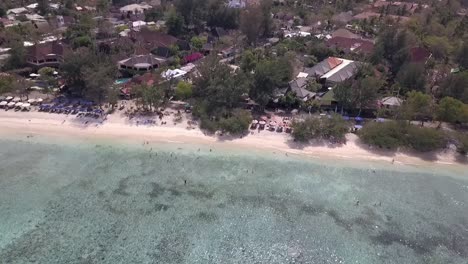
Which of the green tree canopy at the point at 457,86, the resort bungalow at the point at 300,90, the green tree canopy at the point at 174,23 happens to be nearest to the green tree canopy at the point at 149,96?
the resort bungalow at the point at 300,90

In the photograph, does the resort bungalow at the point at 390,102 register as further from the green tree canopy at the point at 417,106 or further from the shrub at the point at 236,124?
the shrub at the point at 236,124

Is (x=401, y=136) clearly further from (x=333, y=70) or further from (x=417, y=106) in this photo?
(x=333, y=70)

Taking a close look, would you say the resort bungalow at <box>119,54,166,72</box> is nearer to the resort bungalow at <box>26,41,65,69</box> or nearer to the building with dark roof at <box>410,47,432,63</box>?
the resort bungalow at <box>26,41,65,69</box>

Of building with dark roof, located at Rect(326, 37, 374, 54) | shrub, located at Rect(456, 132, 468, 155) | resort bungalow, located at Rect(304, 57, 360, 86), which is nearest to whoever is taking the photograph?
shrub, located at Rect(456, 132, 468, 155)

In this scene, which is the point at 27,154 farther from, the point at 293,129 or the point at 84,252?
the point at 293,129

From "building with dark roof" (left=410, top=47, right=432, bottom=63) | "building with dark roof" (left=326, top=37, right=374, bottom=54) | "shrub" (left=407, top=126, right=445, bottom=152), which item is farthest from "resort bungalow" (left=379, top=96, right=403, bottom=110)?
"building with dark roof" (left=326, top=37, right=374, bottom=54)

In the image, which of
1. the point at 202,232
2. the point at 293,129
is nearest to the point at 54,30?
the point at 293,129

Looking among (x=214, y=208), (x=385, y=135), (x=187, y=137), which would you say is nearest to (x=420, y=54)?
(x=385, y=135)
